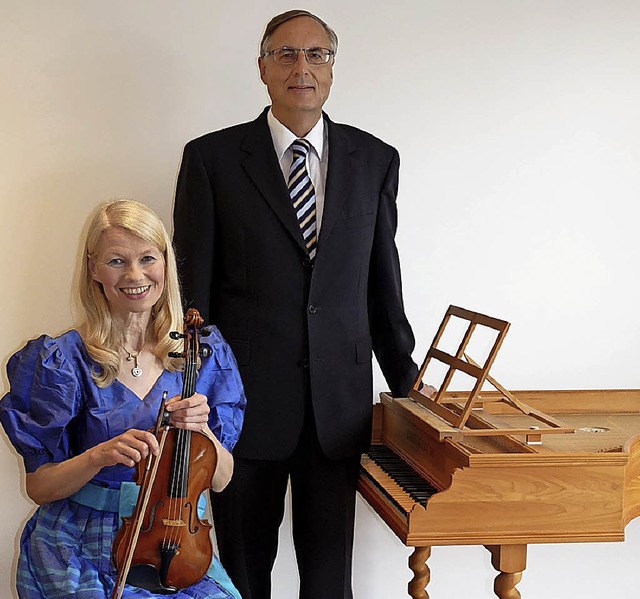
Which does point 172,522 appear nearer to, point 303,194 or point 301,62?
point 303,194

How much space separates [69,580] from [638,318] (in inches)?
78.2

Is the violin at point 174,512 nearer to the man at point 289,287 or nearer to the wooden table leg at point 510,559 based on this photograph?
the man at point 289,287

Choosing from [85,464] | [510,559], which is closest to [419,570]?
[510,559]

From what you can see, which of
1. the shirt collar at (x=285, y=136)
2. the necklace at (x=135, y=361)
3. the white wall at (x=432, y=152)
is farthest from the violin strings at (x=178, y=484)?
the white wall at (x=432, y=152)

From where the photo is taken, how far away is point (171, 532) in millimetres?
1905

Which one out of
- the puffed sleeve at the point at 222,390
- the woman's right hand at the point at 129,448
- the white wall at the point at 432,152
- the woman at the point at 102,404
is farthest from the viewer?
the white wall at the point at 432,152

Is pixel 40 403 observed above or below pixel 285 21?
below

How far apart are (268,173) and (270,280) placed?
26 cm

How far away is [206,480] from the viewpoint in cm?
199

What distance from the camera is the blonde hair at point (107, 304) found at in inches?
81.8

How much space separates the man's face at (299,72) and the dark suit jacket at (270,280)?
0.40ft

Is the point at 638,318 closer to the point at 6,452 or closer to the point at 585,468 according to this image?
the point at 585,468

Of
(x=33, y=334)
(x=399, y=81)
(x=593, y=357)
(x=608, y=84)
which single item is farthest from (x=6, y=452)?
(x=608, y=84)

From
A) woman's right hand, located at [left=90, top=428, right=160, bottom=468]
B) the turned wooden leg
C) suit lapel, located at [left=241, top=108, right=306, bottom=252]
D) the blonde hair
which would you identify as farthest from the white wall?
woman's right hand, located at [left=90, top=428, right=160, bottom=468]
